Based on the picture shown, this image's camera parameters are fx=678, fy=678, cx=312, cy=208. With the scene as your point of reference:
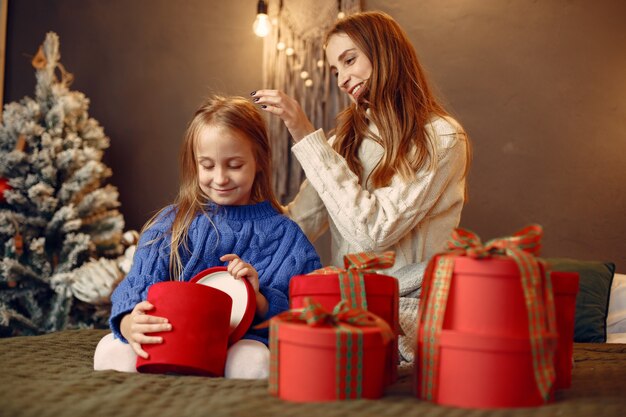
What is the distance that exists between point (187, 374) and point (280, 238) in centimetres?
48

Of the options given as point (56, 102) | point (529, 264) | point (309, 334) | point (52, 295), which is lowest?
point (52, 295)

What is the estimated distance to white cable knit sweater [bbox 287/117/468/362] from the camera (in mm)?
1709

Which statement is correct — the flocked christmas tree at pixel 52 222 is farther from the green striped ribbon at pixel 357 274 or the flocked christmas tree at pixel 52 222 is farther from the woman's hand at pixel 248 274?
the green striped ribbon at pixel 357 274

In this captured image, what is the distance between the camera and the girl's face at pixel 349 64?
Result: 1.93 m

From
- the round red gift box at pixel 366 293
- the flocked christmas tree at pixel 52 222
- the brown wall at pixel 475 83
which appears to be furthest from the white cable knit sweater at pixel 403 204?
the flocked christmas tree at pixel 52 222

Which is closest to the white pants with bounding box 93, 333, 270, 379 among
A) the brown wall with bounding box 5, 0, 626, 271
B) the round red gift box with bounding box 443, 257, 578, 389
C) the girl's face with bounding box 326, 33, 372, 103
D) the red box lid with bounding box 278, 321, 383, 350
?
the red box lid with bounding box 278, 321, 383, 350

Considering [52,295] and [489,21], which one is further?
[489,21]

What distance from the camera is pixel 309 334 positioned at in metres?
1.00

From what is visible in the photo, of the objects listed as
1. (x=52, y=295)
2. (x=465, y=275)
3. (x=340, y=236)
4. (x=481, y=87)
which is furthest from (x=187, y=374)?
(x=481, y=87)

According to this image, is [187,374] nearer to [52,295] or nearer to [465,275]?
[465,275]

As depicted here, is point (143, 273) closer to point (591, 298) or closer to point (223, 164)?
point (223, 164)

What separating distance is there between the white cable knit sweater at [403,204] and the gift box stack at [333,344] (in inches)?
21.3

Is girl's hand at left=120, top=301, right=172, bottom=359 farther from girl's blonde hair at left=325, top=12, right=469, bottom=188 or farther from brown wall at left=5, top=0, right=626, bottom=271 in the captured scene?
brown wall at left=5, top=0, right=626, bottom=271

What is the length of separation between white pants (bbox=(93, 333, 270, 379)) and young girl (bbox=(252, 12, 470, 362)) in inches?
15.8
